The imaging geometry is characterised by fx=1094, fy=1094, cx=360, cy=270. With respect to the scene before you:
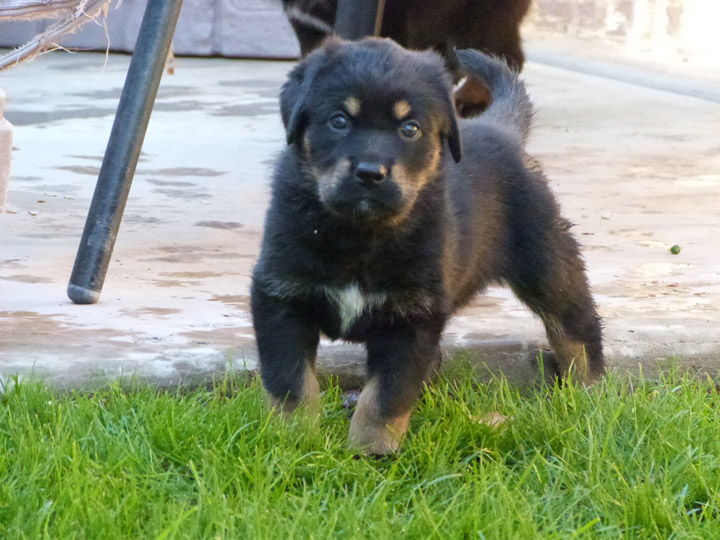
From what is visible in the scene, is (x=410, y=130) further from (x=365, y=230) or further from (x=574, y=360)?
(x=574, y=360)

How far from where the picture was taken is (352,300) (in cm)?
259

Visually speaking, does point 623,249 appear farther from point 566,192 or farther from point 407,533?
point 407,533

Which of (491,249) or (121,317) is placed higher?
(491,249)

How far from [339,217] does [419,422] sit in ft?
1.89

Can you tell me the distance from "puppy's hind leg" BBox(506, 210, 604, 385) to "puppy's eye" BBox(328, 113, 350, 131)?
0.83 metres

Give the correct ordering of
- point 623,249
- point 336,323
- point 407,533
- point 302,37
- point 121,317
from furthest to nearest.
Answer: point 302,37
point 623,249
point 121,317
point 336,323
point 407,533

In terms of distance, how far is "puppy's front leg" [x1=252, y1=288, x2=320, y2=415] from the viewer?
2.58 m

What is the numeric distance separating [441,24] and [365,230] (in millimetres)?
3372

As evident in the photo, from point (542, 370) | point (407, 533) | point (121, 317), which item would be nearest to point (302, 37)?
point (121, 317)

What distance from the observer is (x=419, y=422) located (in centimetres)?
278

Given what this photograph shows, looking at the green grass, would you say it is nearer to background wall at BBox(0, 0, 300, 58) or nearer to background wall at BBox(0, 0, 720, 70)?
background wall at BBox(0, 0, 720, 70)

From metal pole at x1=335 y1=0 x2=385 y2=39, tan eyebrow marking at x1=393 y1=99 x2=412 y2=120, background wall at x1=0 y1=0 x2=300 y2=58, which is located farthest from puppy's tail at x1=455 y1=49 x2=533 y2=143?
background wall at x1=0 y1=0 x2=300 y2=58

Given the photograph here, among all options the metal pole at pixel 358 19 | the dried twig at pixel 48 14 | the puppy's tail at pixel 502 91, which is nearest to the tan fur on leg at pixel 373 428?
the puppy's tail at pixel 502 91

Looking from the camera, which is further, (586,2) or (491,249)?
(586,2)
